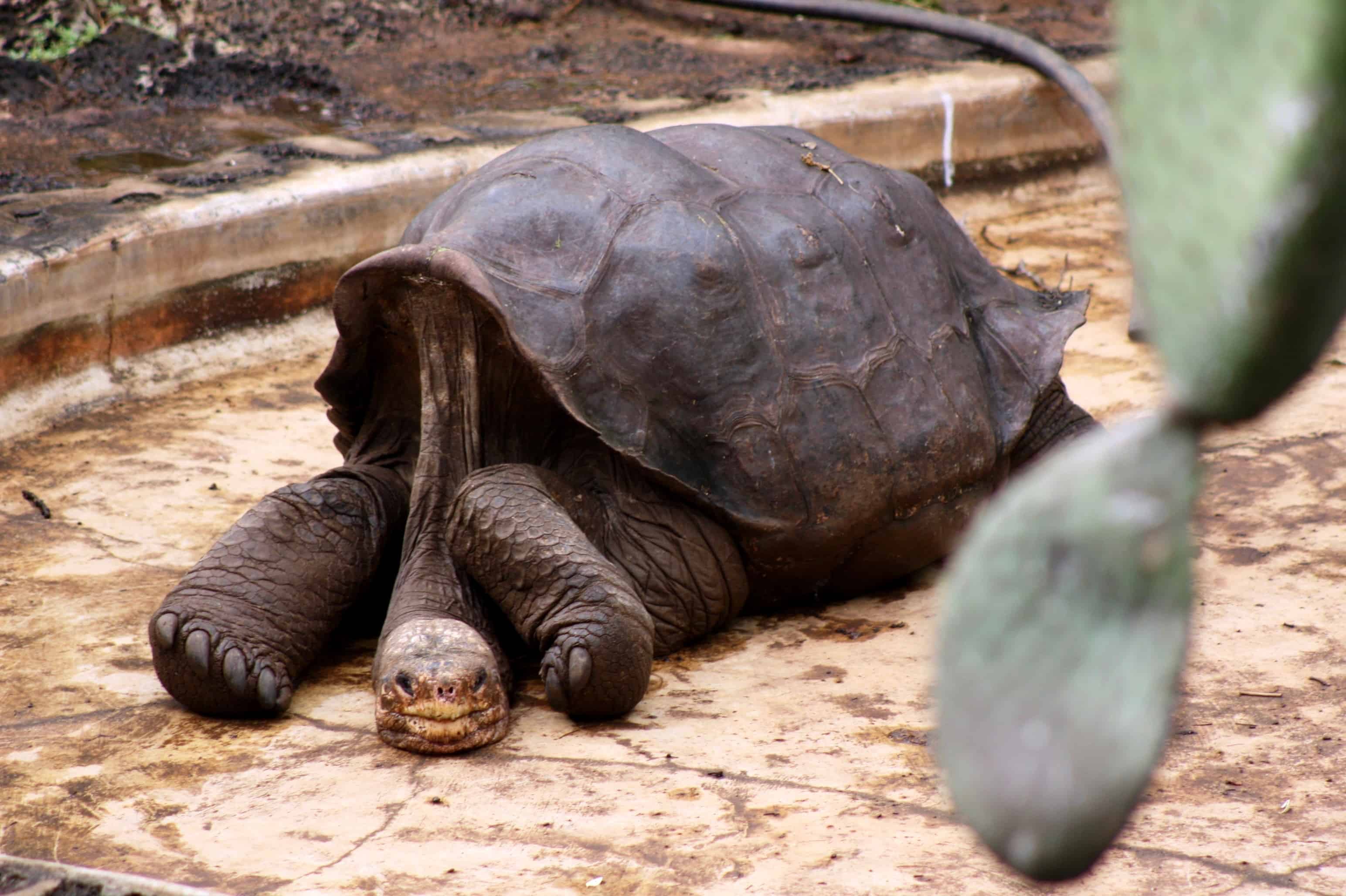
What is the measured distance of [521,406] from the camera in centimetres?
320

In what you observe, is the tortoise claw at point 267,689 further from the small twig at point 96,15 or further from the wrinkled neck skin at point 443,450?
the small twig at point 96,15

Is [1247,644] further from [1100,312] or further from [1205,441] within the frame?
[1100,312]

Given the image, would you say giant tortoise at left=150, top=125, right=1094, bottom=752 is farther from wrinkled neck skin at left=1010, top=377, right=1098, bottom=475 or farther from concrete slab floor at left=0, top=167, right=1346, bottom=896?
wrinkled neck skin at left=1010, top=377, right=1098, bottom=475

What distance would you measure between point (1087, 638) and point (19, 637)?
2.66m

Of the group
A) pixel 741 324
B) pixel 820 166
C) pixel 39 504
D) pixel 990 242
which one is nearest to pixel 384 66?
pixel 990 242

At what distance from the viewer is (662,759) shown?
2.64 m

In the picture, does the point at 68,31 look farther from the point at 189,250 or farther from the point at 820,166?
the point at 820,166

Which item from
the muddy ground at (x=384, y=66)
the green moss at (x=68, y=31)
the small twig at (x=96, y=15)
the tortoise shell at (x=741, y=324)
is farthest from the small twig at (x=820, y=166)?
the small twig at (x=96, y=15)

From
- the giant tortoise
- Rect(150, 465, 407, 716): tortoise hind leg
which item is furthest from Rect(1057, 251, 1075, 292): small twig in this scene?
Rect(150, 465, 407, 716): tortoise hind leg

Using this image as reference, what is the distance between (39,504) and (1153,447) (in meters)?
3.36

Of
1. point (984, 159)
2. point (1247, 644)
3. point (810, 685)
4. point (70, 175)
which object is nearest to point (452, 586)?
point (810, 685)

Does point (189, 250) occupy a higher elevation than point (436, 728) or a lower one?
higher

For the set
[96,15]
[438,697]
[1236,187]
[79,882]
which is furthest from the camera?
[96,15]

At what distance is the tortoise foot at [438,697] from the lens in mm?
2648
